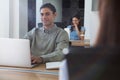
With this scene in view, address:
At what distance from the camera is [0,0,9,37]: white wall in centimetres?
454

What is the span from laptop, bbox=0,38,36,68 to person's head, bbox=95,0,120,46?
1.34 m

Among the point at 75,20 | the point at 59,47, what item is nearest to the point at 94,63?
the point at 59,47

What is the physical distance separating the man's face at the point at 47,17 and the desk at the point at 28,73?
0.84 m

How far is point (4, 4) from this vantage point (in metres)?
4.54

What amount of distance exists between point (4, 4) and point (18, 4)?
30cm

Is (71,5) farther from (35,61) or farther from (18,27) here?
(35,61)

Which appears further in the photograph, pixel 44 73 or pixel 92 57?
pixel 44 73

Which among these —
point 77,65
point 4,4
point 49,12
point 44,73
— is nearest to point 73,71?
point 77,65

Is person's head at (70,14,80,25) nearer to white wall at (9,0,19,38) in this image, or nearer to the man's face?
white wall at (9,0,19,38)

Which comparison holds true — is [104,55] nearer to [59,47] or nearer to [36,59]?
[36,59]

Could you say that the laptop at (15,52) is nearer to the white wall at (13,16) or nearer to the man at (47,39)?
the man at (47,39)

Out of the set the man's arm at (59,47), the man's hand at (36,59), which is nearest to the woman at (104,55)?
the man's hand at (36,59)

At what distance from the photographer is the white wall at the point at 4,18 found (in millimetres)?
4543

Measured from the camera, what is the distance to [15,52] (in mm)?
1902
